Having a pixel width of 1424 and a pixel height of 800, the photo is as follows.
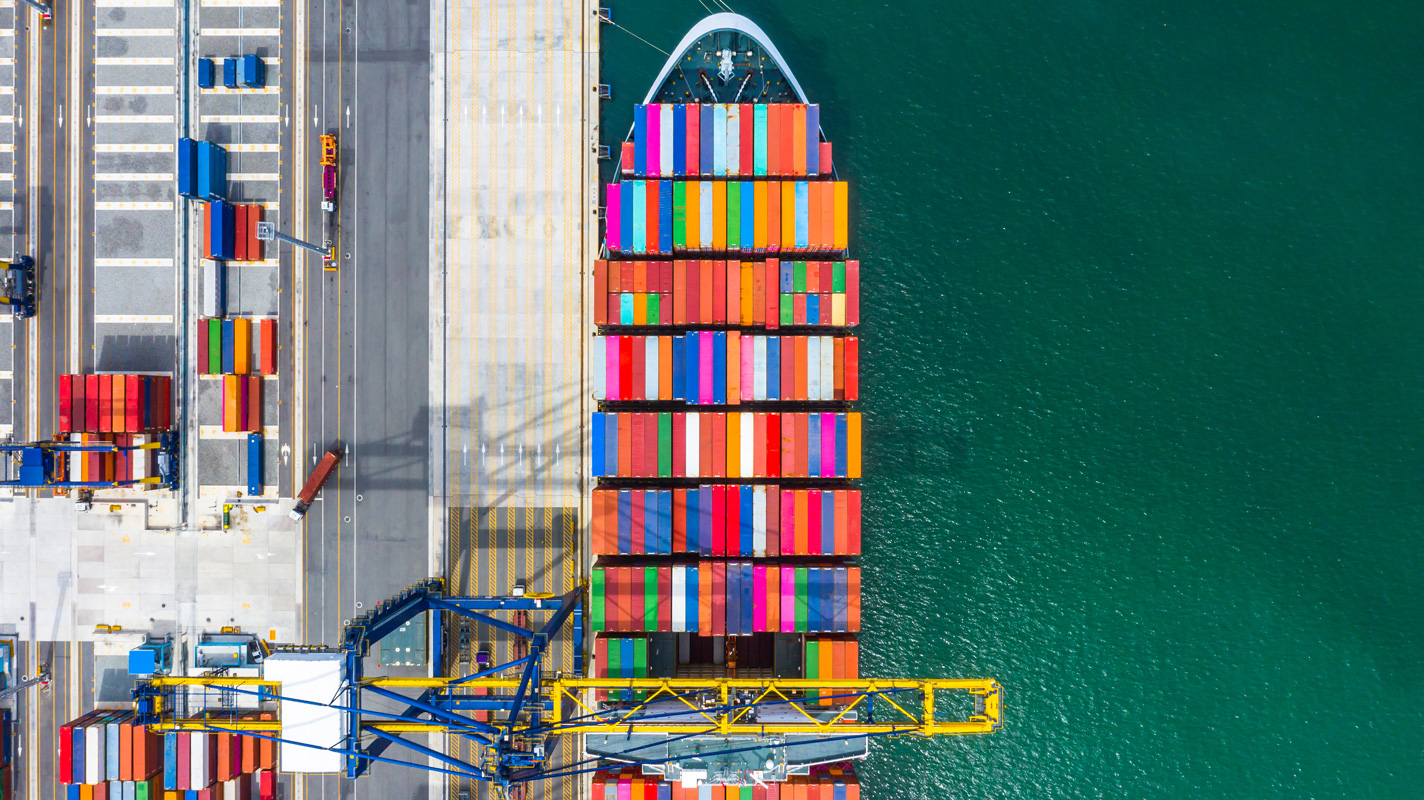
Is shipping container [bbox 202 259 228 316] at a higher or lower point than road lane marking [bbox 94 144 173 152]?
lower

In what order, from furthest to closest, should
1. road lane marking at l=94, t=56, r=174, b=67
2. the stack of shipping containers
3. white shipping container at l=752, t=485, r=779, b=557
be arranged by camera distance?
1. road lane marking at l=94, t=56, r=174, b=67
2. white shipping container at l=752, t=485, r=779, b=557
3. the stack of shipping containers

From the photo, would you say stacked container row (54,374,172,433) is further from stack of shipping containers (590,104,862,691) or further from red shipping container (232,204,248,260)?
stack of shipping containers (590,104,862,691)

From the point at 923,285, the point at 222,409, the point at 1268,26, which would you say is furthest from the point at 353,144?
the point at 1268,26

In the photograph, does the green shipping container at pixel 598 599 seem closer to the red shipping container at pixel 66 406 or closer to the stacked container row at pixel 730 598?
the stacked container row at pixel 730 598

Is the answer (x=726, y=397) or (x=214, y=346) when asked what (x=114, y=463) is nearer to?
(x=214, y=346)

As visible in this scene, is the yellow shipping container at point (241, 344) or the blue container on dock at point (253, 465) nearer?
the blue container on dock at point (253, 465)

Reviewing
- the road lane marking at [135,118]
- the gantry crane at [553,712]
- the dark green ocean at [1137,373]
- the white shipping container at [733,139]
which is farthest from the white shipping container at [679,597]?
the road lane marking at [135,118]

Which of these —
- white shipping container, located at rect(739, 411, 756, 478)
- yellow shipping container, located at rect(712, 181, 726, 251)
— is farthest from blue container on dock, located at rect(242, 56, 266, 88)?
white shipping container, located at rect(739, 411, 756, 478)
